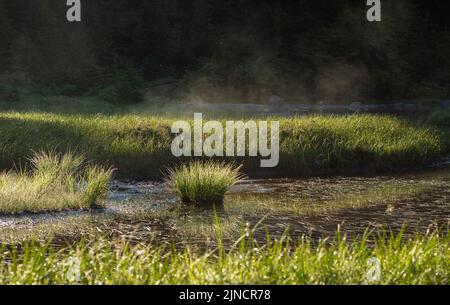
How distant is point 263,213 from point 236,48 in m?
28.4

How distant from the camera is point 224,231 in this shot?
1190cm

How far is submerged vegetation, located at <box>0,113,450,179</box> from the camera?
18609 millimetres

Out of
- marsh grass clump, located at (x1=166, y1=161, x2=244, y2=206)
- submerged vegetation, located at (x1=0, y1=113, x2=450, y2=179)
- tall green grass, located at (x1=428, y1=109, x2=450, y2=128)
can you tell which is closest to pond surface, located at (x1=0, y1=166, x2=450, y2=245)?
marsh grass clump, located at (x1=166, y1=161, x2=244, y2=206)

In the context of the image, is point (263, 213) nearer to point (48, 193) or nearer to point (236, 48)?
point (48, 193)

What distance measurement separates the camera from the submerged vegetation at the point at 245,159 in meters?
18.6

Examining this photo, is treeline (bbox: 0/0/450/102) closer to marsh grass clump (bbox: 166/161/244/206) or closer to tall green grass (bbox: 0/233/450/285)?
marsh grass clump (bbox: 166/161/244/206)

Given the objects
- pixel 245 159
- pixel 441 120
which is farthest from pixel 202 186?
pixel 441 120

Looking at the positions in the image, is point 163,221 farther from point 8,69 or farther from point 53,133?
point 8,69

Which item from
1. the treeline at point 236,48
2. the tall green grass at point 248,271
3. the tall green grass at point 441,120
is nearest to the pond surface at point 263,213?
the tall green grass at point 248,271

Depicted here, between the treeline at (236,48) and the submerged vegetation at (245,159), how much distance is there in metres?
15.0

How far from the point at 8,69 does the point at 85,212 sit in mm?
27224

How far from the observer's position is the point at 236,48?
135 ft

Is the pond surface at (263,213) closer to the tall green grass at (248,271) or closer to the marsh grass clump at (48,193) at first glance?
the marsh grass clump at (48,193)
